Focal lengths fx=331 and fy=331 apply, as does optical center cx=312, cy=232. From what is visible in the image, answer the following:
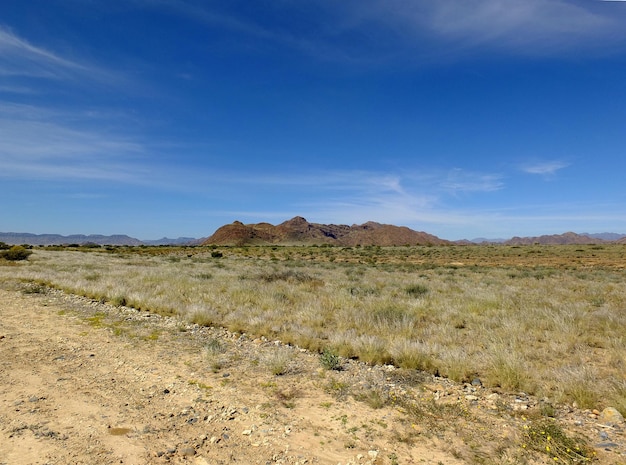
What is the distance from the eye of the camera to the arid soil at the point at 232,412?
139 inches

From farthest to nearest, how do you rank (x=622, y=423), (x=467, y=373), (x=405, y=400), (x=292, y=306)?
(x=292, y=306)
(x=467, y=373)
(x=405, y=400)
(x=622, y=423)

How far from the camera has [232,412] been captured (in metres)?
4.38

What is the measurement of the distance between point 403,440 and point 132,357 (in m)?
5.15

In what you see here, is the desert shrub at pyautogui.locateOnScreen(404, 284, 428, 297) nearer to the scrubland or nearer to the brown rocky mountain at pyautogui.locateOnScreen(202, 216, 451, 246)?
the scrubland

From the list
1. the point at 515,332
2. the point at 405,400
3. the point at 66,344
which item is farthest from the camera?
the point at 515,332

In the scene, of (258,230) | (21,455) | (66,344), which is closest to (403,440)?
(21,455)

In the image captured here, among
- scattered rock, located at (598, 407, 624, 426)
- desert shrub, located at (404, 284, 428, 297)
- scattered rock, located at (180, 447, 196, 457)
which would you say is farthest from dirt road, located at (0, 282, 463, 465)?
desert shrub, located at (404, 284, 428, 297)

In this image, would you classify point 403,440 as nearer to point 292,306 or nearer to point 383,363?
point 383,363

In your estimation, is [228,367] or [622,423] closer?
[622,423]

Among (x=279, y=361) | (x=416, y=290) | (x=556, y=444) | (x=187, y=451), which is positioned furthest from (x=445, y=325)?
(x=187, y=451)

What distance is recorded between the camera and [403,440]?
378cm

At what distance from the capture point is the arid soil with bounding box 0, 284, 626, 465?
139 inches

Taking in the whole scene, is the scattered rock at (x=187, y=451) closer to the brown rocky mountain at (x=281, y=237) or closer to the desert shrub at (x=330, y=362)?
the desert shrub at (x=330, y=362)

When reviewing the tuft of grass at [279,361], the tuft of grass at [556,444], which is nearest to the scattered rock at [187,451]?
the tuft of grass at [279,361]
